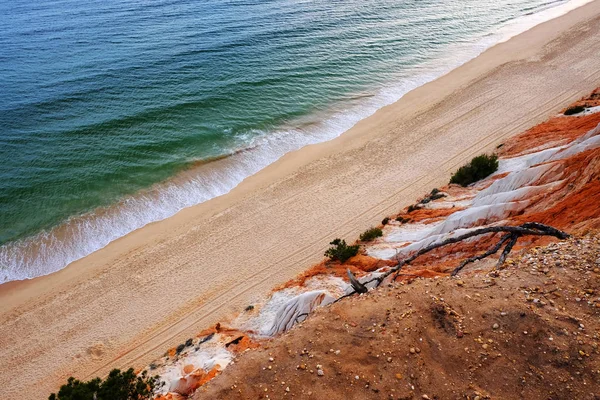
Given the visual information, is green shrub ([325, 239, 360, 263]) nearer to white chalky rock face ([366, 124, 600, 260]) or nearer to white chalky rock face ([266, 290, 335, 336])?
white chalky rock face ([366, 124, 600, 260])

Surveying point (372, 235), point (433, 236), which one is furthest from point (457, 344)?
point (372, 235)

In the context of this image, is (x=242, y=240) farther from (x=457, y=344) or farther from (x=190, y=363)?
(x=457, y=344)

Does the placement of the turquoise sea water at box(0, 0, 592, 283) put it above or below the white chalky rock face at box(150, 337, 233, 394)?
above

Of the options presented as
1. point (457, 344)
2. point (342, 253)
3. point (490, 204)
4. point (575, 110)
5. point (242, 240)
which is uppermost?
point (242, 240)

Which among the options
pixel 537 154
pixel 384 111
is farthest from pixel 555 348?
pixel 384 111

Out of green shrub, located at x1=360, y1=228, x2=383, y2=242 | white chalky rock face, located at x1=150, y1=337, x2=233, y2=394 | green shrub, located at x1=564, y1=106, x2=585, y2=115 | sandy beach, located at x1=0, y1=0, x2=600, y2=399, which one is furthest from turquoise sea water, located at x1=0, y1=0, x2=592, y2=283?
green shrub, located at x1=564, y1=106, x2=585, y2=115

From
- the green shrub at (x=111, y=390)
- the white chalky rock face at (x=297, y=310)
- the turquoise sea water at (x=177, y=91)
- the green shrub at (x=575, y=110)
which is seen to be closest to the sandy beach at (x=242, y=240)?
the turquoise sea water at (x=177, y=91)
